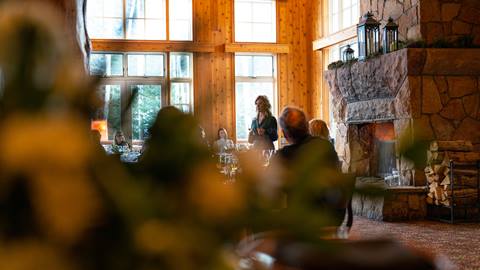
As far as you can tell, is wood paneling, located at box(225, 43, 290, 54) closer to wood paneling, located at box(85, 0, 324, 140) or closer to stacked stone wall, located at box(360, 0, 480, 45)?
wood paneling, located at box(85, 0, 324, 140)

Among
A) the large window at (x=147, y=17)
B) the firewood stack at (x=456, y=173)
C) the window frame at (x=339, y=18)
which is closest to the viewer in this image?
the firewood stack at (x=456, y=173)

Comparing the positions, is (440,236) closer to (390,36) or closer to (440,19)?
(390,36)

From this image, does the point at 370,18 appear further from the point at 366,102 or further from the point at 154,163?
the point at 154,163

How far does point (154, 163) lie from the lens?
0.43m

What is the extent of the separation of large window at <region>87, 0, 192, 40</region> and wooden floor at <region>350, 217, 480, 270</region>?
6.45 meters

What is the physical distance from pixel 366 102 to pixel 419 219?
183 centimetres

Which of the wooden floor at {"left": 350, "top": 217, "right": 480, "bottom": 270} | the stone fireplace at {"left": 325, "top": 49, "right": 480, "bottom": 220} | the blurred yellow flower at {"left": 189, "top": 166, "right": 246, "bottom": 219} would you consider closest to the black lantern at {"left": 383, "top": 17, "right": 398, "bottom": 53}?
the stone fireplace at {"left": 325, "top": 49, "right": 480, "bottom": 220}

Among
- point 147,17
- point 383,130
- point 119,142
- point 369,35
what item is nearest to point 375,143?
point 383,130

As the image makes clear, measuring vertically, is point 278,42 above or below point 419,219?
above

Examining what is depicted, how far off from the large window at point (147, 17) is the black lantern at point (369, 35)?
4.72m

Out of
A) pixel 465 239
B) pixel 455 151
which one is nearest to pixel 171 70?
pixel 455 151

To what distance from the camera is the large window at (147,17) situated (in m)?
12.0

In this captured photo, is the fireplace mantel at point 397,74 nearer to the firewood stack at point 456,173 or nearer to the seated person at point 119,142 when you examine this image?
the firewood stack at point 456,173

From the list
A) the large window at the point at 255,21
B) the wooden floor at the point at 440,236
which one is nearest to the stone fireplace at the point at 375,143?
the wooden floor at the point at 440,236
